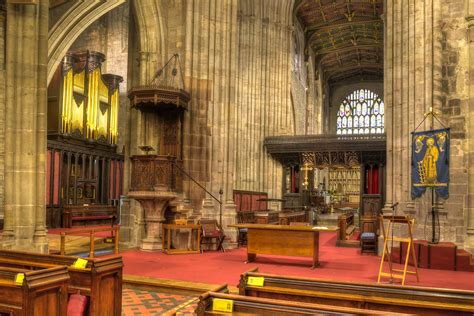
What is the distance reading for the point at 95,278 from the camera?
424cm

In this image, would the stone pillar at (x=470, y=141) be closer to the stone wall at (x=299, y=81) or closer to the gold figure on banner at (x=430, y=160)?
the gold figure on banner at (x=430, y=160)

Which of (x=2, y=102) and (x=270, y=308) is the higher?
(x=2, y=102)

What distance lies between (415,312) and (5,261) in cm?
393

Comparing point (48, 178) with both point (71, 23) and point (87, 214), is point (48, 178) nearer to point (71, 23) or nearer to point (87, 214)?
point (87, 214)

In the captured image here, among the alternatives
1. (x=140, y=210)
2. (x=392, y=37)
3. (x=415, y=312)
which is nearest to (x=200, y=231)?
(x=140, y=210)

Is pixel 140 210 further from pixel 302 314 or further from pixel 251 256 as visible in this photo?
pixel 302 314

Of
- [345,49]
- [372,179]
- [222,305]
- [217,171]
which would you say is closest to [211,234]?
[217,171]

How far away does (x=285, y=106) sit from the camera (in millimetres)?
20391

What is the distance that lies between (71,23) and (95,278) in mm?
13139

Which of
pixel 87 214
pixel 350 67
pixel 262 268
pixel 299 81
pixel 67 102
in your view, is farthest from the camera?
pixel 350 67

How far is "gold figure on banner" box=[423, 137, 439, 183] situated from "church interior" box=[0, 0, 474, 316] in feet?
0.14

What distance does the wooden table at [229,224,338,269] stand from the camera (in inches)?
344

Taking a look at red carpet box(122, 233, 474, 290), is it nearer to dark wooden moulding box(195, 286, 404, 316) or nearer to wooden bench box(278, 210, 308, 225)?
wooden bench box(278, 210, 308, 225)

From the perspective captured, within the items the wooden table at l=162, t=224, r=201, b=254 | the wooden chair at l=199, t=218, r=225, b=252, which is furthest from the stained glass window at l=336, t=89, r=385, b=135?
the wooden table at l=162, t=224, r=201, b=254
